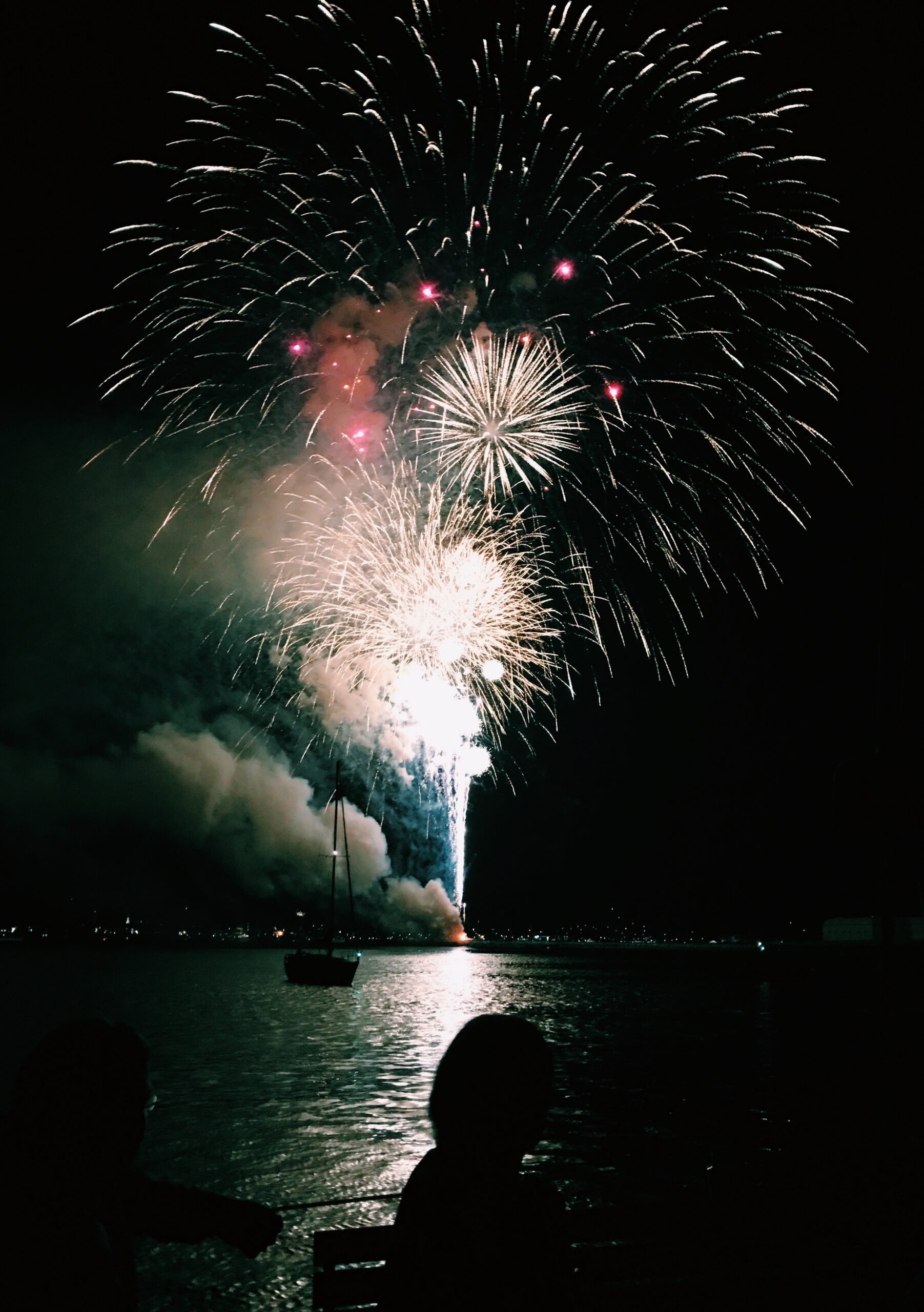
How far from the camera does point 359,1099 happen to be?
27.1 metres

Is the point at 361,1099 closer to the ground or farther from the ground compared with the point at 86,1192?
closer to the ground

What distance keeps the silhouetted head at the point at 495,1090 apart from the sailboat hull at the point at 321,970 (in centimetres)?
8569

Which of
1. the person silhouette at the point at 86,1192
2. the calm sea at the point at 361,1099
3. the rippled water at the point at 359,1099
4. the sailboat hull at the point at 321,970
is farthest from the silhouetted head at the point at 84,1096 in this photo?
the sailboat hull at the point at 321,970

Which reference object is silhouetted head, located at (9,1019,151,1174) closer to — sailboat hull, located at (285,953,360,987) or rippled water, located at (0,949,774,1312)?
rippled water, located at (0,949,774,1312)

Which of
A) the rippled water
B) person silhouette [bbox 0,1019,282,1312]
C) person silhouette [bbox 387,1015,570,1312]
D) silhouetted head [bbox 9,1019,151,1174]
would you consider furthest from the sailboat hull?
person silhouette [bbox 387,1015,570,1312]

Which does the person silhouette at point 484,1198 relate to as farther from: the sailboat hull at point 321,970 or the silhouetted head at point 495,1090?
the sailboat hull at point 321,970

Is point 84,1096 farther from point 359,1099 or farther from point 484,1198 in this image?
point 359,1099

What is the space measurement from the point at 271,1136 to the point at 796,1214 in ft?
65.9

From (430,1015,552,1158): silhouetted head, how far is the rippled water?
246cm

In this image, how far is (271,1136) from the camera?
22.0 meters

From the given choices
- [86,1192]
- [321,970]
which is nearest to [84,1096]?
[86,1192]

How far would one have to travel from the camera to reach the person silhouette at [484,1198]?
2.33 metres

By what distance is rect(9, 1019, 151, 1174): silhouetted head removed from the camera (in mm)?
2660

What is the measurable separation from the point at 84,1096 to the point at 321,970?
298 ft
